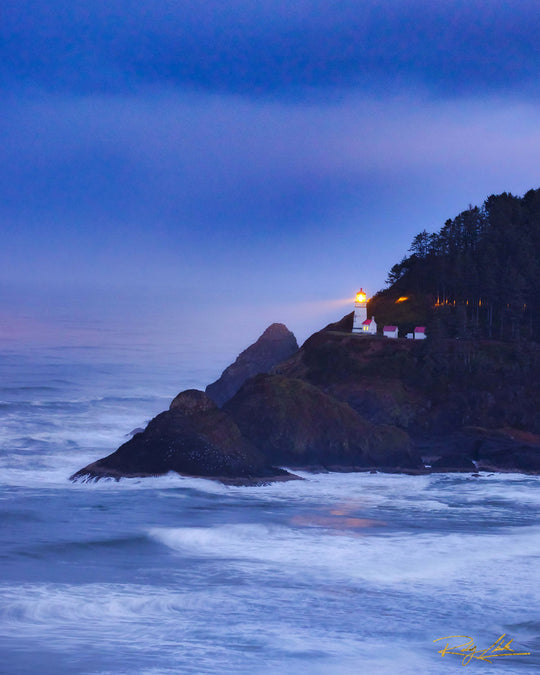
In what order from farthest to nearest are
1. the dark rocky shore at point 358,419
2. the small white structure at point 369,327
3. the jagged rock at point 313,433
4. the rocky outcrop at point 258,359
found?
the rocky outcrop at point 258,359, the small white structure at point 369,327, the jagged rock at point 313,433, the dark rocky shore at point 358,419

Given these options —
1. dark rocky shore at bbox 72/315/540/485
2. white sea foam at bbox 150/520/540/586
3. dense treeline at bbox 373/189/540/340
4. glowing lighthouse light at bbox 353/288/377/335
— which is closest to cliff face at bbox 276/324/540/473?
dark rocky shore at bbox 72/315/540/485

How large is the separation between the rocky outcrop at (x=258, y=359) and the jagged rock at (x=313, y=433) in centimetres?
2669

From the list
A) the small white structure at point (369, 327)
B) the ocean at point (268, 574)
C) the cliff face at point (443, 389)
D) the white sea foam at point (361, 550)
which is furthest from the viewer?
the small white structure at point (369, 327)

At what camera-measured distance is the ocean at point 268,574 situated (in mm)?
18172

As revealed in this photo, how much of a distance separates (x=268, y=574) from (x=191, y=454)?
52.8ft

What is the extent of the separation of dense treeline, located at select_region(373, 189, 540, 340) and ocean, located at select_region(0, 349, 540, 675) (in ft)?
92.3

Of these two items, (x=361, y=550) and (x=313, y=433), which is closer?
(x=361, y=550)

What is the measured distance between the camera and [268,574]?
82.6 feet

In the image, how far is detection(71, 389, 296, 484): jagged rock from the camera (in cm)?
4056
